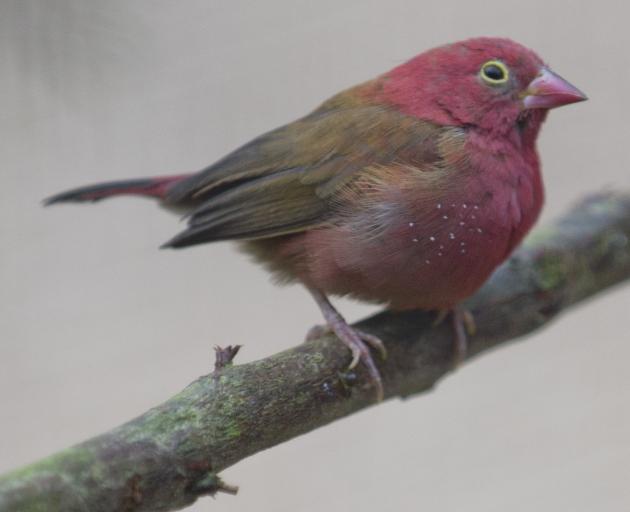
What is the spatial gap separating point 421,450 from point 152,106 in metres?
2.66

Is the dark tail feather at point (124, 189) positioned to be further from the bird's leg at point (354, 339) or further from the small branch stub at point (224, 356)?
the small branch stub at point (224, 356)

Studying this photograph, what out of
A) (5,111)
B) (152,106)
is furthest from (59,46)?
(152,106)

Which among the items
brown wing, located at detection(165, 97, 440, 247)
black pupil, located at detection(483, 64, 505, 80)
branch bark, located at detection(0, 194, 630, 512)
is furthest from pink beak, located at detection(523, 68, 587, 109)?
branch bark, located at detection(0, 194, 630, 512)

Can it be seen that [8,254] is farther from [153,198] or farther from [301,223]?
[301,223]

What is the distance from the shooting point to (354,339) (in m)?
3.25

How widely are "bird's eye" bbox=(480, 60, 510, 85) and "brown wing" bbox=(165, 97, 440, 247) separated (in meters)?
0.27

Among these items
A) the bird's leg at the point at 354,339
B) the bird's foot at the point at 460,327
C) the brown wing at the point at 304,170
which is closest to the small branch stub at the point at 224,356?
the bird's leg at the point at 354,339

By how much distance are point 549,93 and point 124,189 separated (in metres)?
1.70

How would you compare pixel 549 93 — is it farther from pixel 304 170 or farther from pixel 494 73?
pixel 304 170

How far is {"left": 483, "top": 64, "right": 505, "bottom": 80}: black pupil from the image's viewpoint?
3533 mm

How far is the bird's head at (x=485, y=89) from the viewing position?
349 centimetres

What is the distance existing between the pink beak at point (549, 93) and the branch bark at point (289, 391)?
0.78 m

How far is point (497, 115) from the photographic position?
3.49 meters

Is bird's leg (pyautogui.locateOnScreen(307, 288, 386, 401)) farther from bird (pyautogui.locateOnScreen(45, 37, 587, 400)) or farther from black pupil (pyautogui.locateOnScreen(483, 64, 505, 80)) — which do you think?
black pupil (pyautogui.locateOnScreen(483, 64, 505, 80))
